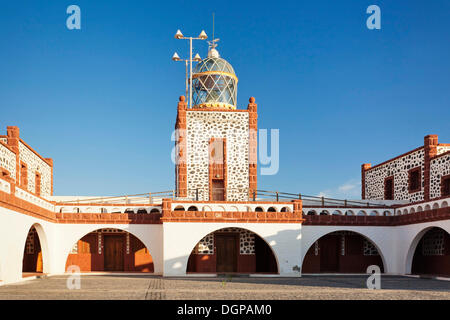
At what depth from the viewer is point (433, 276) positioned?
1741 centimetres

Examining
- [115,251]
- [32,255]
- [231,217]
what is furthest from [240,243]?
[32,255]

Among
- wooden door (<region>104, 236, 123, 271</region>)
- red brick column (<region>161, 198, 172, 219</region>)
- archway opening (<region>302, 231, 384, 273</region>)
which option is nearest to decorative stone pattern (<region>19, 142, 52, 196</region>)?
wooden door (<region>104, 236, 123, 271</region>)

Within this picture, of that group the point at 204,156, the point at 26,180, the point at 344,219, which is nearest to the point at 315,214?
the point at 344,219

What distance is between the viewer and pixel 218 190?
2138 centimetres

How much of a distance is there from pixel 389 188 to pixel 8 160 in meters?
17.3

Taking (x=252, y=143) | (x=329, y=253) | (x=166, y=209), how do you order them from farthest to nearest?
1. (x=252, y=143)
2. (x=329, y=253)
3. (x=166, y=209)

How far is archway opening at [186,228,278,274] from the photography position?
19156 mm

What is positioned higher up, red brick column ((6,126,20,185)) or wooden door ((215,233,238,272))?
red brick column ((6,126,20,185))

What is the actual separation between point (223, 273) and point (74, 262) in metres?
6.18

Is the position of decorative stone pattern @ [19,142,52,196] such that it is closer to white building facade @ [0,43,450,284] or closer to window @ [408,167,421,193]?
white building facade @ [0,43,450,284]

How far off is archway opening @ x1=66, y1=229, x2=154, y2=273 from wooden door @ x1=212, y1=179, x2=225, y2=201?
12.4ft

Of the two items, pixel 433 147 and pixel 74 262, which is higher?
pixel 433 147

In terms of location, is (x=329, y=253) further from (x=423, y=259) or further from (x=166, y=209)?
(x=166, y=209)
